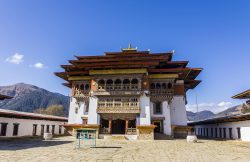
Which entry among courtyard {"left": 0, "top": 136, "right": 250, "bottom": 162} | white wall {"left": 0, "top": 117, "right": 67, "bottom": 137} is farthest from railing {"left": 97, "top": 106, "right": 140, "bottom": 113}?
white wall {"left": 0, "top": 117, "right": 67, "bottom": 137}

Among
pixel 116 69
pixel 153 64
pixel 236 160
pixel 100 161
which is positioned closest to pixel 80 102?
pixel 116 69

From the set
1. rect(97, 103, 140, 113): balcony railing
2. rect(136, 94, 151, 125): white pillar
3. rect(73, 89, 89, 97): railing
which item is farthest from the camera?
rect(73, 89, 89, 97): railing

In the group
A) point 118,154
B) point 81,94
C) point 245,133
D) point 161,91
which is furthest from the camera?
point 81,94

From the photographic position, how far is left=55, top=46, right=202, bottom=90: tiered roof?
27281 mm

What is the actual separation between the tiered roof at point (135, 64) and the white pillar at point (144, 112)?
13.9ft

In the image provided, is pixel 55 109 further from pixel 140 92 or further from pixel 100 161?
pixel 100 161

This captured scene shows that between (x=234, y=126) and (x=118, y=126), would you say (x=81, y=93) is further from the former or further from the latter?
(x=234, y=126)

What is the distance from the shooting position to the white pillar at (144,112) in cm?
2538

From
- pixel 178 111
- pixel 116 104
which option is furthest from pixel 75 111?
pixel 178 111

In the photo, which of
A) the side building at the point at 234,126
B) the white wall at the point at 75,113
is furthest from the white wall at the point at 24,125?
the side building at the point at 234,126

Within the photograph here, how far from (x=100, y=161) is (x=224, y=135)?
2603 centimetres

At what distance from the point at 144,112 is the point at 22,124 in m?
18.0

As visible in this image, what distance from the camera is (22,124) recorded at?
28.7 m

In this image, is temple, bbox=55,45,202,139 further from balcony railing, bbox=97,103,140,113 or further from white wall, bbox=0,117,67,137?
white wall, bbox=0,117,67,137
